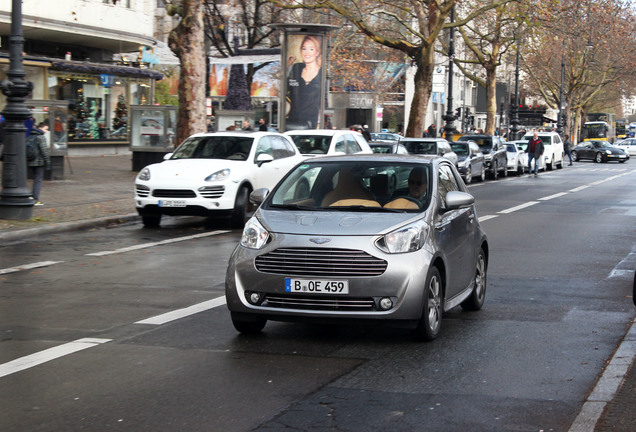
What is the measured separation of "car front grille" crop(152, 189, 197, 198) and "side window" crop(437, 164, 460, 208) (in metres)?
7.88

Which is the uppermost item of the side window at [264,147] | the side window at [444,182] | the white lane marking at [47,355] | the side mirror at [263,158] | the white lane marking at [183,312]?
the side window at [444,182]

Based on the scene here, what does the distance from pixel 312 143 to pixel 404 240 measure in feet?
48.6

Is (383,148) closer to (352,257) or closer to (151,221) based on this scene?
(151,221)

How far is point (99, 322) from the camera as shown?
27.1 ft

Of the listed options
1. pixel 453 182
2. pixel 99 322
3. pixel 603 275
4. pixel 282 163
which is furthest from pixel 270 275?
pixel 282 163

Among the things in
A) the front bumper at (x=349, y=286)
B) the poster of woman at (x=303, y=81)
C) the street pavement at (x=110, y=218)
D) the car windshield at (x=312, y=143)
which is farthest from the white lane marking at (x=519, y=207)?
the front bumper at (x=349, y=286)

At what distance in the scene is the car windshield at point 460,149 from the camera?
114 ft

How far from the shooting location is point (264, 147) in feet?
60.1

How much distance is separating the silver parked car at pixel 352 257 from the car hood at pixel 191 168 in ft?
27.5

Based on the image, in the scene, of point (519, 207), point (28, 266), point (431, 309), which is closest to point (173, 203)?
point (28, 266)

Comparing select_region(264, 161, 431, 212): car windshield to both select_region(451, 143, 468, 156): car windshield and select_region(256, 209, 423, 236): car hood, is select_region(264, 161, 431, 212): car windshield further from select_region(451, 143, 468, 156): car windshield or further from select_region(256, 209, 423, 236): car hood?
select_region(451, 143, 468, 156): car windshield

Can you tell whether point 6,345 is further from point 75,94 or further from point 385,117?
point 385,117

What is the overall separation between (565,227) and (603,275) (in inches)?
250

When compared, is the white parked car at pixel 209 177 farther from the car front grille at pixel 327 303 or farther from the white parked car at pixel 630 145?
the white parked car at pixel 630 145
